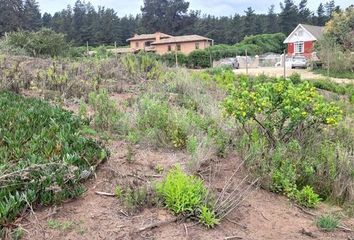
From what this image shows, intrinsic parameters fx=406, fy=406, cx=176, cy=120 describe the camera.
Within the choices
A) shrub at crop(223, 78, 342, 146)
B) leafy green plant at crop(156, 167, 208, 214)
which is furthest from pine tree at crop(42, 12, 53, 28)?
leafy green plant at crop(156, 167, 208, 214)

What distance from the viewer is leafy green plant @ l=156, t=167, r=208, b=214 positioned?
3355mm

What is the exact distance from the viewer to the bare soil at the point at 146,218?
3.07m

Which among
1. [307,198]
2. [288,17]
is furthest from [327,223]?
[288,17]

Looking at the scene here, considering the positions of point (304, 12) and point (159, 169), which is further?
point (304, 12)

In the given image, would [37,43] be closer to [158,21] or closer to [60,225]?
[60,225]

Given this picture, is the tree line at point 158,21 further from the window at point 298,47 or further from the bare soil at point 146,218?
the bare soil at point 146,218

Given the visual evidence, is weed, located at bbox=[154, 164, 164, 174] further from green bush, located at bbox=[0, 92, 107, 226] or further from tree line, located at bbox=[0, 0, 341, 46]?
tree line, located at bbox=[0, 0, 341, 46]

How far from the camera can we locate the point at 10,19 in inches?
1891

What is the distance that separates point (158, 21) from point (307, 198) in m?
67.9

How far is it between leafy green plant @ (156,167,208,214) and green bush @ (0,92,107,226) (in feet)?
2.45

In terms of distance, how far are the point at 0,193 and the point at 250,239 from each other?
199 cm

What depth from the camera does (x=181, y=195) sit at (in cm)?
337

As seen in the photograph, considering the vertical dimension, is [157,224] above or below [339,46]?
below

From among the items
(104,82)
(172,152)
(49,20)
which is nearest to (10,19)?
(49,20)
